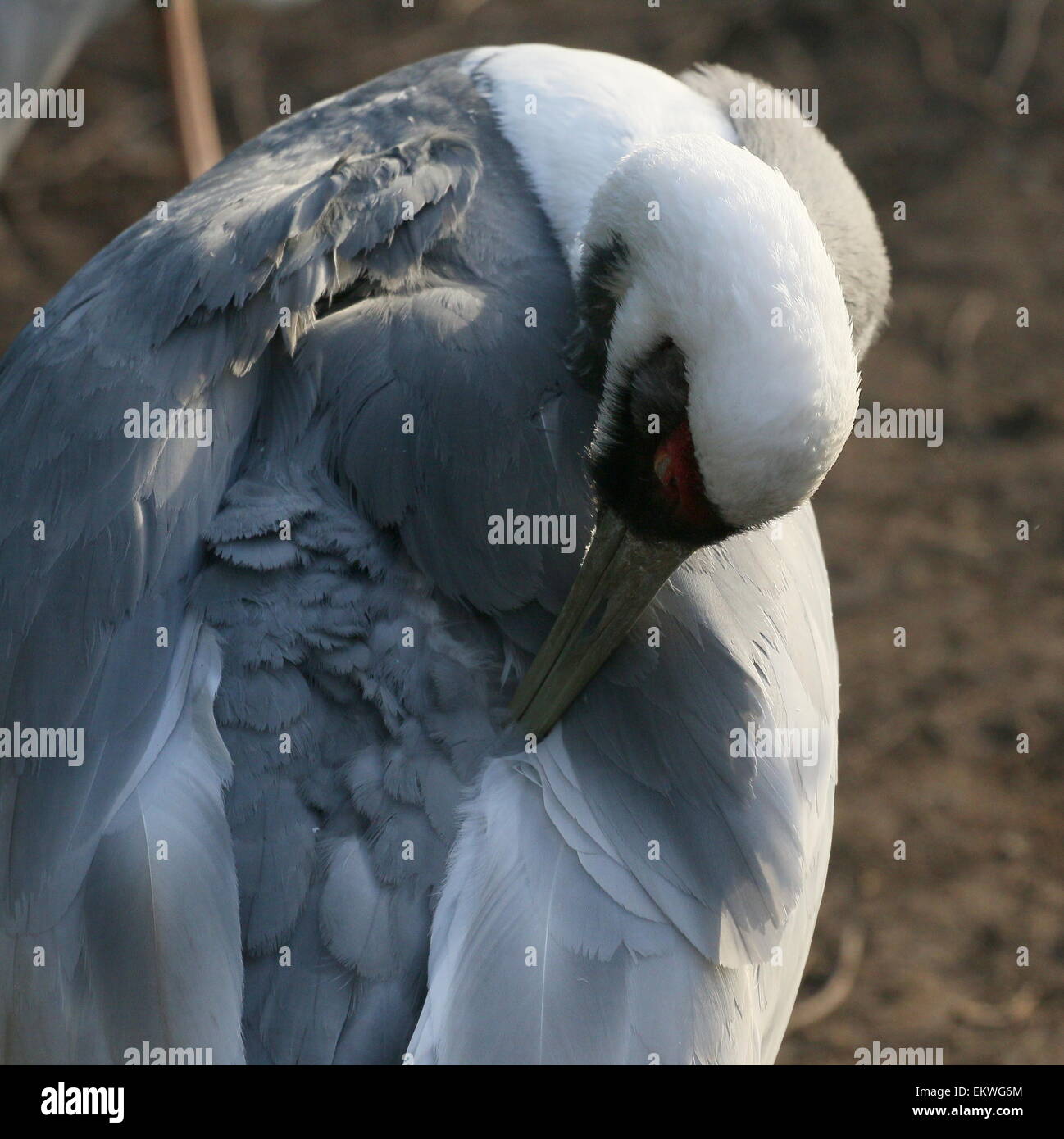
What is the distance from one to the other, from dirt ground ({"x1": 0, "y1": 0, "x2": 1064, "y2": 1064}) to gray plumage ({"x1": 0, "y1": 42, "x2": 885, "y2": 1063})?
1.05 meters

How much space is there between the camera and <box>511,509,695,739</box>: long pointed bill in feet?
6.88

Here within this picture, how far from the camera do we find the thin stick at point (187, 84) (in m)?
4.34

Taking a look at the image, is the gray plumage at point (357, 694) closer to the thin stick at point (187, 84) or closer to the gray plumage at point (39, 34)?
the gray plumage at point (39, 34)

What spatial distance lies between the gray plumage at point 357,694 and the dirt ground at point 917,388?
1054mm

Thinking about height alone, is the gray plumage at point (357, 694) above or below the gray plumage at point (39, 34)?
below

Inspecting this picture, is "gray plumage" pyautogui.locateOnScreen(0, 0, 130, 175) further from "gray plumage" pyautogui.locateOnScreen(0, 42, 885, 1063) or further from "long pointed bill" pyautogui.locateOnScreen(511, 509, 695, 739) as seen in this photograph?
"long pointed bill" pyautogui.locateOnScreen(511, 509, 695, 739)

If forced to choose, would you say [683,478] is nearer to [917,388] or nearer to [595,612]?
[595,612]

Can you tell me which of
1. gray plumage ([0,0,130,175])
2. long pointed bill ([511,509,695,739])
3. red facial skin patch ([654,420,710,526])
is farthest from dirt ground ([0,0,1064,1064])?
red facial skin patch ([654,420,710,526])

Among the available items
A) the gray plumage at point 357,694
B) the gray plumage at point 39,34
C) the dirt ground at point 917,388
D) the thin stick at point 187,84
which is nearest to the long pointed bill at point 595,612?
the gray plumage at point 357,694

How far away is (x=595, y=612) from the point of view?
2102 mm

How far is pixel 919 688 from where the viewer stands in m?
3.86

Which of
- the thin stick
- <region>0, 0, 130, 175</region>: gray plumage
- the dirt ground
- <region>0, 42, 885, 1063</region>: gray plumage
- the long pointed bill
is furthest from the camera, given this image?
the thin stick

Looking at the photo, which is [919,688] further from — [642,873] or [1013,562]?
[642,873]

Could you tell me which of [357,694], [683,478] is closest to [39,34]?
[357,694]
